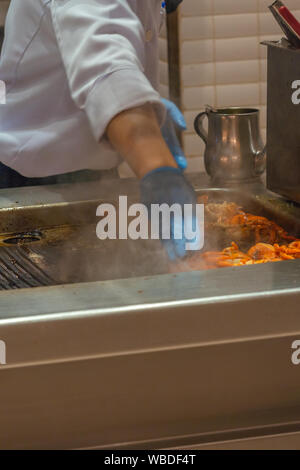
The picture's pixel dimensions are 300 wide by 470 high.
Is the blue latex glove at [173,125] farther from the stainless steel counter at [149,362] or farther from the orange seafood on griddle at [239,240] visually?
the stainless steel counter at [149,362]

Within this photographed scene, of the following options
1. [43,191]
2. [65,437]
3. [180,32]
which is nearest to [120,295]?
[65,437]

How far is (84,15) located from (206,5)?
1.42 metres

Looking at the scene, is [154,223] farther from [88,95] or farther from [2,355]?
[2,355]

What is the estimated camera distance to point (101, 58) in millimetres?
1039

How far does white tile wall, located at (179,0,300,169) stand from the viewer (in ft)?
7.88

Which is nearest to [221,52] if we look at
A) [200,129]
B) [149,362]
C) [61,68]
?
[200,129]

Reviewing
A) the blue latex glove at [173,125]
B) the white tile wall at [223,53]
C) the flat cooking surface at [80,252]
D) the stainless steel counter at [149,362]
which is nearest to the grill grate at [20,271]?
the flat cooking surface at [80,252]

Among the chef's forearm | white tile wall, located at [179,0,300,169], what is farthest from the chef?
white tile wall, located at [179,0,300,169]

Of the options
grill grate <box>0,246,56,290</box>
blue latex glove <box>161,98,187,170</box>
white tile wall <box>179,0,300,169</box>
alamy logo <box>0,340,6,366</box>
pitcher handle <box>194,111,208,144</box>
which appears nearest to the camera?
Answer: alamy logo <box>0,340,6,366</box>

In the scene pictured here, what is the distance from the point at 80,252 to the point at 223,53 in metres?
1.58

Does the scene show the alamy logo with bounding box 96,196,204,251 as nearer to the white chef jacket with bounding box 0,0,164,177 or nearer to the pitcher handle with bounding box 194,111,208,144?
the white chef jacket with bounding box 0,0,164,177

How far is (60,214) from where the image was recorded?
1.30 meters

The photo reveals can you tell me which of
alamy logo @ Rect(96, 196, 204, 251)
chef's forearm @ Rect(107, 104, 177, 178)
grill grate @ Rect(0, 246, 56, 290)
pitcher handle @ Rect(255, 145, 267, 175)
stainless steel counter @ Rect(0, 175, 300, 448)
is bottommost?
stainless steel counter @ Rect(0, 175, 300, 448)
